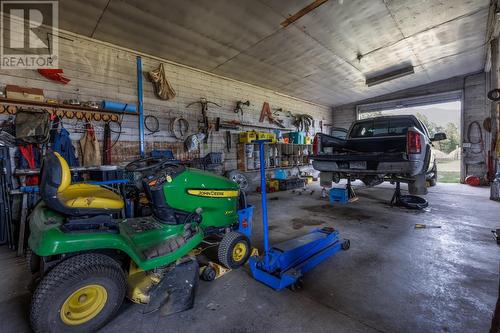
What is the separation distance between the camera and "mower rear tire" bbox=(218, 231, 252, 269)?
205cm

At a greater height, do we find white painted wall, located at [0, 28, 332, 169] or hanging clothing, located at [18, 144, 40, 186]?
white painted wall, located at [0, 28, 332, 169]

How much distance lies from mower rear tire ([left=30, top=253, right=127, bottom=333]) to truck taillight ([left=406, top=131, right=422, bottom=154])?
3.84 m

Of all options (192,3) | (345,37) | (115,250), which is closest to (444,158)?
(345,37)

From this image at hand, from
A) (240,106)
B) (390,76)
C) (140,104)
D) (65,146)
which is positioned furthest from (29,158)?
(390,76)

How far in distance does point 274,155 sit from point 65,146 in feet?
17.2

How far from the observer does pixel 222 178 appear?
2330 mm

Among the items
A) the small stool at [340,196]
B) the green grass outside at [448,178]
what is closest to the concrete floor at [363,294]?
the small stool at [340,196]

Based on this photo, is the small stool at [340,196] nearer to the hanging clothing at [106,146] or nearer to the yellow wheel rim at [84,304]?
the yellow wheel rim at [84,304]

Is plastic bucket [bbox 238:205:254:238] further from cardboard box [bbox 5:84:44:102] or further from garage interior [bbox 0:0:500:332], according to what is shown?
cardboard box [bbox 5:84:44:102]

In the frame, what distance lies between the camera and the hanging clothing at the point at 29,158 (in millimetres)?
3168

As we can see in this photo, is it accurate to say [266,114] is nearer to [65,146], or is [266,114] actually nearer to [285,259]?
[65,146]

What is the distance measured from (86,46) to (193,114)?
7.49ft

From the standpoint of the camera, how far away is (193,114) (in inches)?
213

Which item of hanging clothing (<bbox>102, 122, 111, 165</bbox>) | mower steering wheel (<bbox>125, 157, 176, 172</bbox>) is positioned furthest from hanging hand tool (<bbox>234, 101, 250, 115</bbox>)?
mower steering wheel (<bbox>125, 157, 176, 172</bbox>)
